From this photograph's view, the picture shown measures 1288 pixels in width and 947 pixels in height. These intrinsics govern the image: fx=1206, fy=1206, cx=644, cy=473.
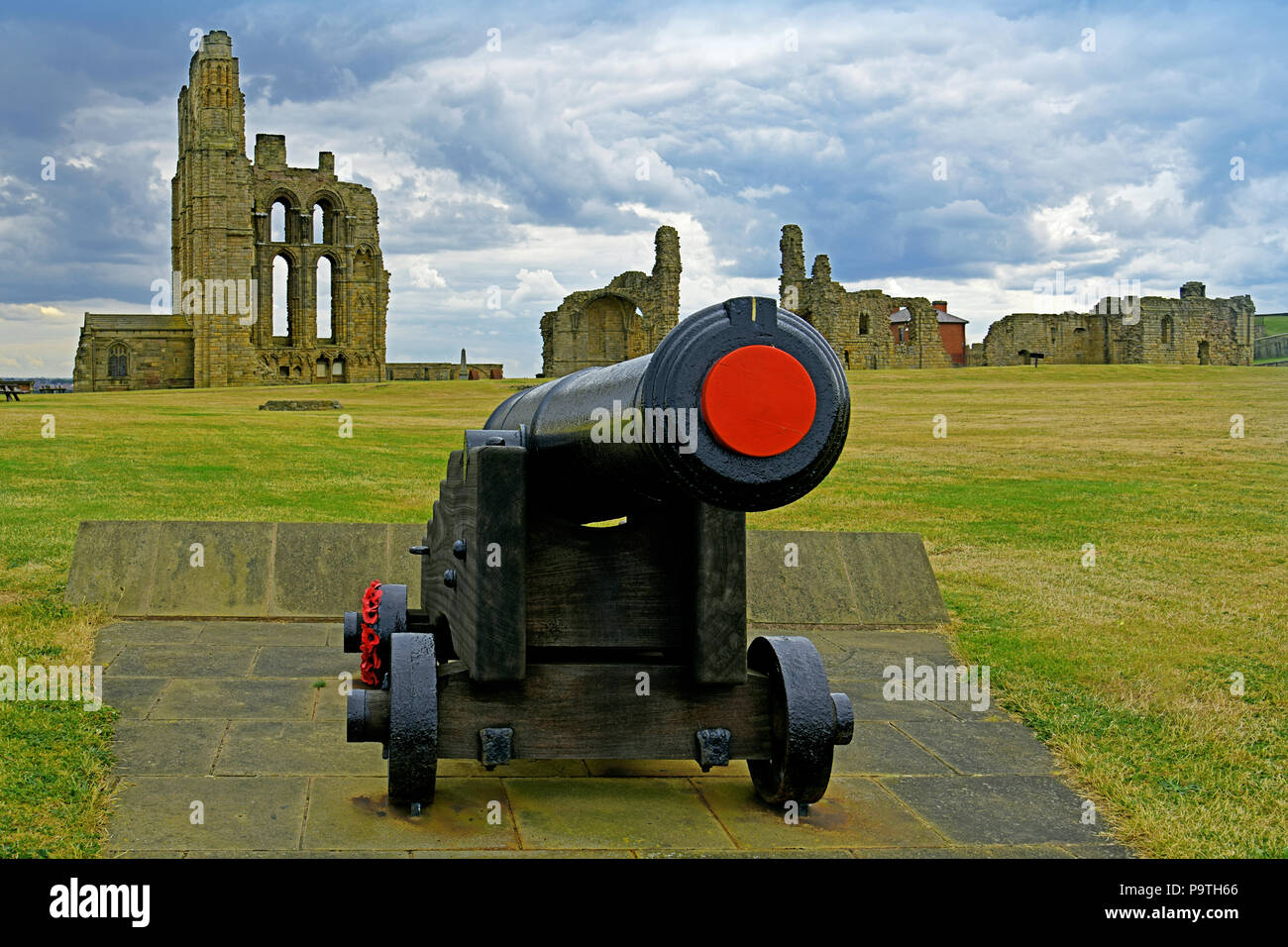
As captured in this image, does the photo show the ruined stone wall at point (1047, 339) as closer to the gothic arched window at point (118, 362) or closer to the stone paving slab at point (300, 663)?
the gothic arched window at point (118, 362)

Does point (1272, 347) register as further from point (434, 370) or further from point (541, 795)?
point (541, 795)

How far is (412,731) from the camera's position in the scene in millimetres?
3592

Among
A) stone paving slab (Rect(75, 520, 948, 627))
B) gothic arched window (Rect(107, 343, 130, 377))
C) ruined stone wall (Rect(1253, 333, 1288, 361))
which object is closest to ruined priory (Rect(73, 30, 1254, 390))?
gothic arched window (Rect(107, 343, 130, 377))

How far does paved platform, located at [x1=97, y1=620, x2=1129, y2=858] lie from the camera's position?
3.48 metres

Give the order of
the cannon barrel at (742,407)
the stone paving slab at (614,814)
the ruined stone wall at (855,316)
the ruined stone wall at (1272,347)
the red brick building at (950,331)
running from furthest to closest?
the ruined stone wall at (1272,347), the red brick building at (950,331), the ruined stone wall at (855,316), the stone paving slab at (614,814), the cannon barrel at (742,407)

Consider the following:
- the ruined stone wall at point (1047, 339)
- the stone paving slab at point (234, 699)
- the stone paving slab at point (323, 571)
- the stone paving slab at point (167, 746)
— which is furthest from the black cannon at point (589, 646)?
the ruined stone wall at point (1047, 339)

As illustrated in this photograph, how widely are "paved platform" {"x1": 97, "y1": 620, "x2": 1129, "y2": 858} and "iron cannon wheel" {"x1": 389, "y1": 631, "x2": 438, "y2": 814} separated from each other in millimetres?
93

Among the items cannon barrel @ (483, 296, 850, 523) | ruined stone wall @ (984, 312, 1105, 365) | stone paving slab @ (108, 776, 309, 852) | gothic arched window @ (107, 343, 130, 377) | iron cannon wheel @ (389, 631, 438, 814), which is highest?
ruined stone wall @ (984, 312, 1105, 365)

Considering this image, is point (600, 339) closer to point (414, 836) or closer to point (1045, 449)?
point (1045, 449)

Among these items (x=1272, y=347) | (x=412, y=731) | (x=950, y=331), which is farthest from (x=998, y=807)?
(x=1272, y=347)

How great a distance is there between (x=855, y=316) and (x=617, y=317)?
37.5ft

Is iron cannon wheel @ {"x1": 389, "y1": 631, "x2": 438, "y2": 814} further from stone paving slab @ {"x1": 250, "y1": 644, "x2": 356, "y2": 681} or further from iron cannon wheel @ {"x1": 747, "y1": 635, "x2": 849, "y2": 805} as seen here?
stone paving slab @ {"x1": 250, "y1": 644, "x2": 356, "y2": 681}

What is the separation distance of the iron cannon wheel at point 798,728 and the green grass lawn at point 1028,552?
38.4 inches

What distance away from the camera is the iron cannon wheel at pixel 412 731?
11.8 ft
